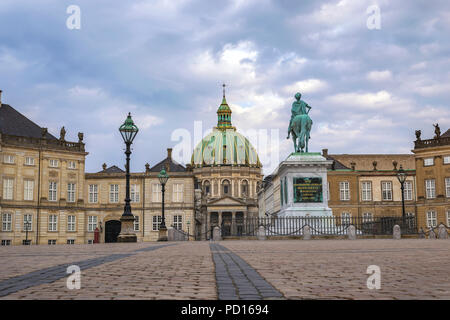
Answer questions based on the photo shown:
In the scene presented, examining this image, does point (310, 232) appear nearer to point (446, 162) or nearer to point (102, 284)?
point (102, 284)

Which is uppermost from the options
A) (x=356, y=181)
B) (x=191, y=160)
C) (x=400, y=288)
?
(x=191, y=160)

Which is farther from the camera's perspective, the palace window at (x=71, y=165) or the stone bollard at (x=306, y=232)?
the palace window at (x=71, y=165)

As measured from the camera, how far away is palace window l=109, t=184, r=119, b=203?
2886 inches

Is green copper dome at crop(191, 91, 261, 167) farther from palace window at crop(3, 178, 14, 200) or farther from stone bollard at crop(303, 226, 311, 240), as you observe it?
stone bollard at crop(303, 226, 311, 240)

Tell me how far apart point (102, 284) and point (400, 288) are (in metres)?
3.49

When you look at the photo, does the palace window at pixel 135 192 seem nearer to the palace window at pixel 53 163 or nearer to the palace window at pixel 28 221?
the palace window at pixel 53 163

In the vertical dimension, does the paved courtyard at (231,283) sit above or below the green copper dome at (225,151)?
below

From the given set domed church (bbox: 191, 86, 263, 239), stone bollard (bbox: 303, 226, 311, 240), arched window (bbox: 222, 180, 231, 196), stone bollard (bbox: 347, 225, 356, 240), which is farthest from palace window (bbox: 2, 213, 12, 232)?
arched window (bbox: 222, 180, 231, 196)

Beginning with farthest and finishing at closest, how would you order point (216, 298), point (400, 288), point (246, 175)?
1. point (246, 175)
2. point (400, 288)
3. point (216, 298)

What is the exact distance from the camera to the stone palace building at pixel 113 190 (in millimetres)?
60156

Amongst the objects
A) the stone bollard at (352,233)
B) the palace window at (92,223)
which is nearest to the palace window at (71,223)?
the palace window at (92,223)

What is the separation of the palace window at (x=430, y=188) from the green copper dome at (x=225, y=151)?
280ft
